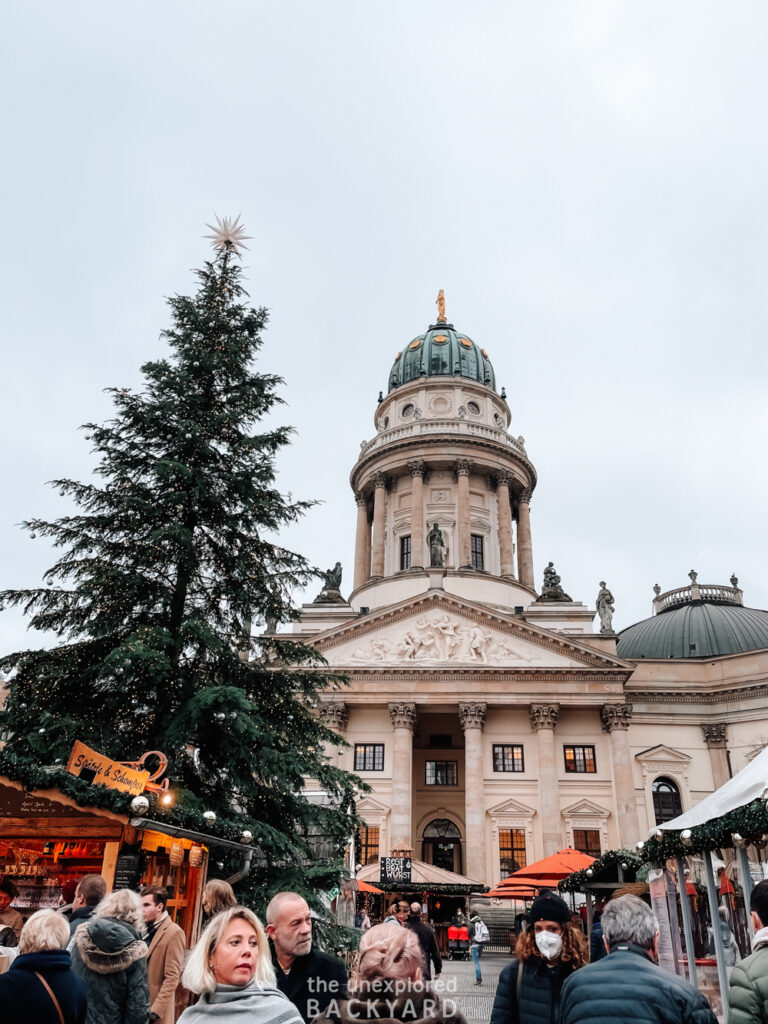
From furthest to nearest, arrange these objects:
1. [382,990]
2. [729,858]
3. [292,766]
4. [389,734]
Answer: [389,734]
[292,766]
[729,858]
[382,990]

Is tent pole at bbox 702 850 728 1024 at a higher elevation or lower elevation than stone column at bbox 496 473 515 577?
lower

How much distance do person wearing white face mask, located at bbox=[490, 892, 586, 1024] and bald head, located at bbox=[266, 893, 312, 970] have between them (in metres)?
1.66

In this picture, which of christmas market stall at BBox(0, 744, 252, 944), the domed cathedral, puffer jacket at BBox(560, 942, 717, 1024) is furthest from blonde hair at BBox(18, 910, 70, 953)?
the domed cathedral

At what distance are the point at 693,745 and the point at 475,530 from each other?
1918cm

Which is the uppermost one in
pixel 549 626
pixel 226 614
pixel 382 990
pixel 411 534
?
pixel 411 534

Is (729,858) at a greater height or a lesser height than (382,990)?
greater

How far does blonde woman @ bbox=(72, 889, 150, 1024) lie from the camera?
209 inches

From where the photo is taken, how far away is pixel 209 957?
3.44 meters

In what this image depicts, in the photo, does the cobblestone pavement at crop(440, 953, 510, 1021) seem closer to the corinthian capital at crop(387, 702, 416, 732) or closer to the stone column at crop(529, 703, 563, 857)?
the stone column at crop(529, 703, 563, 857)

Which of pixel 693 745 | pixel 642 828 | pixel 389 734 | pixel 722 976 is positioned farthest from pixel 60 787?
pixel 693 745

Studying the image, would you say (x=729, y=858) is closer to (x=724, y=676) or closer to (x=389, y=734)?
(x=389, y=734)

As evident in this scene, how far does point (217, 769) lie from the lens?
1455 centimetres

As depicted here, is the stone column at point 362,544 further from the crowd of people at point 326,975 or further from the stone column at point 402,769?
the crowd of people at point 326,975

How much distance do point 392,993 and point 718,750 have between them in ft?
149
